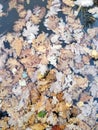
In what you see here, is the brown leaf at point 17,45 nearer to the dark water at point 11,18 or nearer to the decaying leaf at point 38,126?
the dark water at point 11,18

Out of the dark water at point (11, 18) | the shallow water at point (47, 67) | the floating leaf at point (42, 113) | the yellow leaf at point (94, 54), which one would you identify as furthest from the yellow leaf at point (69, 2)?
the floating leaf at point (42, 113)

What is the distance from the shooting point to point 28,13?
12.5 feet

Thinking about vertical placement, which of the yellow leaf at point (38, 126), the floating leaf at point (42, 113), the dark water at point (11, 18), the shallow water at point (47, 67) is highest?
the dark water at point (11, 18)

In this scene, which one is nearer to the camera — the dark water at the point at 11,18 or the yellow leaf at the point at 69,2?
the dark water at the point at 11,18

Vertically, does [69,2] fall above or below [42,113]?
above

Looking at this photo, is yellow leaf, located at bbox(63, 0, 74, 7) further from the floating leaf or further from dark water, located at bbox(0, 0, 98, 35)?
the floating leaf

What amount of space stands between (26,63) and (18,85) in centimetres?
31

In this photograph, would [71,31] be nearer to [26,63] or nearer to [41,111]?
[26,63]

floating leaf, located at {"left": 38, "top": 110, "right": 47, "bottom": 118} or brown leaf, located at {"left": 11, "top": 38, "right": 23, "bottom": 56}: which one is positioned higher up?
brown leaf, located at {"left": 11, "top": 38, "right": 23, "bottom": 56}

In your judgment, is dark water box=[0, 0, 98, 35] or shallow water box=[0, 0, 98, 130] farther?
dark water box=[0, 0, 98, 35]

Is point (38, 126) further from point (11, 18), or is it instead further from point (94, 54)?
point (11, 18)

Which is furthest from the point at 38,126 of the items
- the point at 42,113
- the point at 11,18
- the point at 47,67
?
the point at 11,18

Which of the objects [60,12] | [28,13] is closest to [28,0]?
[28,13]

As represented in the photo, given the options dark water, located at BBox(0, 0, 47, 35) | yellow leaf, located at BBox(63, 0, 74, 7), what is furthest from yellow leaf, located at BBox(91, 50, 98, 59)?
yellow leaf, located at BBox(63, 0, 74, 7)
